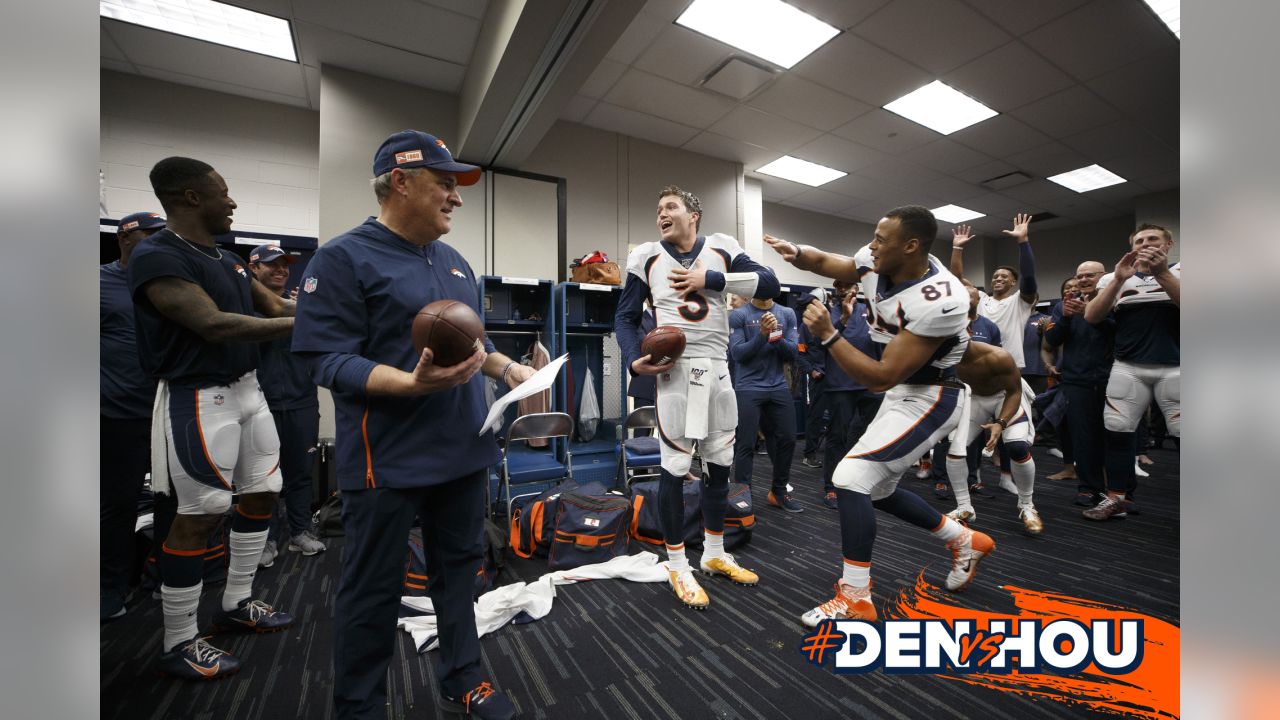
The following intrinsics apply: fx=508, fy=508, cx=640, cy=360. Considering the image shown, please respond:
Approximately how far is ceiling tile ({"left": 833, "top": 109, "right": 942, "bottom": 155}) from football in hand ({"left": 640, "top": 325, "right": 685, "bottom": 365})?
16.4 ft

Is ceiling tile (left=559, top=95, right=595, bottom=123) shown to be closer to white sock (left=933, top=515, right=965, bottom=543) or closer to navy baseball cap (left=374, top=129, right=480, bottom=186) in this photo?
navy baseball cap (left=374, top=129, right=480, bottom=186)

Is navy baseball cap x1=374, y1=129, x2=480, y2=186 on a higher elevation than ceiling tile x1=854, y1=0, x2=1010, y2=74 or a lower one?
lower

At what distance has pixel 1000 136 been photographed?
6527 millimetres

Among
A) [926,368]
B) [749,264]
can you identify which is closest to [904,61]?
[749,264]

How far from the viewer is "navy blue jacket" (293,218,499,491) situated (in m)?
1.37

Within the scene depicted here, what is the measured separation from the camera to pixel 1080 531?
11.5 feet

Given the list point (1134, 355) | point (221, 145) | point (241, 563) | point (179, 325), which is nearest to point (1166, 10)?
point (1134, 355)

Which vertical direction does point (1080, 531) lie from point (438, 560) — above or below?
below

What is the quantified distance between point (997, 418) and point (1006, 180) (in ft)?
21.0

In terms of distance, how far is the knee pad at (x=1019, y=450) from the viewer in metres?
3.47

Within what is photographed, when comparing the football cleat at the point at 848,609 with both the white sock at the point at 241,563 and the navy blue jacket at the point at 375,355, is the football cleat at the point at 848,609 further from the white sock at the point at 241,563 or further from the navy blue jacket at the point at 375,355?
the white sock at the point at 241,563

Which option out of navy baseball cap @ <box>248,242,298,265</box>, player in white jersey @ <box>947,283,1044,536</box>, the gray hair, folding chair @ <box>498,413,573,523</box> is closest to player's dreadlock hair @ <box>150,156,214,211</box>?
the gray hair
